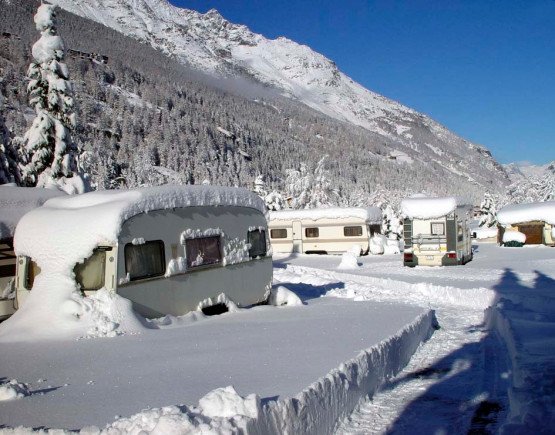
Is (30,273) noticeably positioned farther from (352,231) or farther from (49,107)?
(352,231)

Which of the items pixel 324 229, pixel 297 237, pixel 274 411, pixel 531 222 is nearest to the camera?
pixel 274 411

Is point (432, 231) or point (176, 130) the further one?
point (176, 130)

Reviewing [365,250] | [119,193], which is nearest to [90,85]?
[365,250]

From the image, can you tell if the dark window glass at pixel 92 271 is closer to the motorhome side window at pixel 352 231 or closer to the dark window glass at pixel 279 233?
the motorhome side window at pixel 352 231

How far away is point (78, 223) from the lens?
802cm

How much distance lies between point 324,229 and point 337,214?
47.5 inches

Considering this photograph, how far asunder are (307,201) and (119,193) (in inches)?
1681

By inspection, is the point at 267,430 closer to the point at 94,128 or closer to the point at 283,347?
the point at 283,347

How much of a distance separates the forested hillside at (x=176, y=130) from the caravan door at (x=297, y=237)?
67.7ft

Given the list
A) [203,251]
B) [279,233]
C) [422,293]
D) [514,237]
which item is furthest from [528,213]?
[203,251]

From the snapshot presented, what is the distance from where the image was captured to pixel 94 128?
102 meters

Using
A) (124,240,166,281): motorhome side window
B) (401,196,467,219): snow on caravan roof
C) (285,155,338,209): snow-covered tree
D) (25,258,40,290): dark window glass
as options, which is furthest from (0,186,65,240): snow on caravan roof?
(285,155,338,209): snow-covered tree

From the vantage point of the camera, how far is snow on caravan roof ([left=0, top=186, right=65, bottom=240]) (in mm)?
9562

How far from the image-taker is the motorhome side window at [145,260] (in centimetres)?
818
